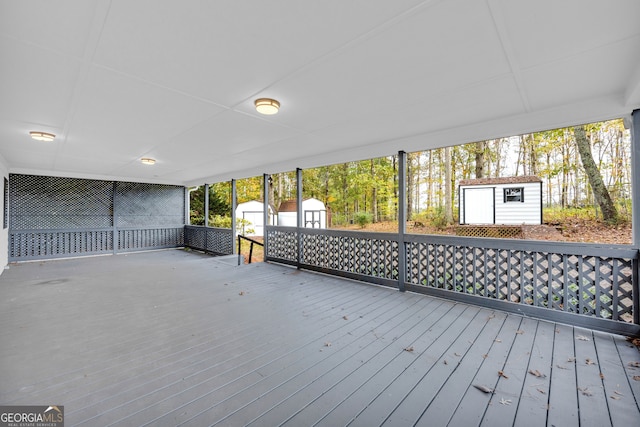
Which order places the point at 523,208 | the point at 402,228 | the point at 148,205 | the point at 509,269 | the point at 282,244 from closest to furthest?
the point at 509,269 < the point at 402,228 < the point at 523,208 < the point at 282,244 < the point at 148,205

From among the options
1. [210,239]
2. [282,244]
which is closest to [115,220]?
[210,239]

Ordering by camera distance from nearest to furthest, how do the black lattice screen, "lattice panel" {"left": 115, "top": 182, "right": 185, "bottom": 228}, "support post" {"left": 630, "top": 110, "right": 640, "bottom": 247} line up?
1. "support post" {"left": 630, "top": 110, "right": 640, "bottom": 247}
2. the black lattice screen
3. "lattice panel" {"left": 115, "top": 182, "right": 185, "bottom": 228}

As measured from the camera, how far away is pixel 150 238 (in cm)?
869

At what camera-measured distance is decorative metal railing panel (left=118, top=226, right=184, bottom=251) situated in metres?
8.20

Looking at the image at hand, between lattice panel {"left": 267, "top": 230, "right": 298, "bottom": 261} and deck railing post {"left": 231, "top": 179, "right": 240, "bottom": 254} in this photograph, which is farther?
deck railing post {"left": 231, "top": 179, "right": 240, "bottom": 254}

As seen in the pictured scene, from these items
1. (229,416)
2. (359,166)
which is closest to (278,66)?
(229,416)

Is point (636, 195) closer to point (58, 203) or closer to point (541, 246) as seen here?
point (541, 246)

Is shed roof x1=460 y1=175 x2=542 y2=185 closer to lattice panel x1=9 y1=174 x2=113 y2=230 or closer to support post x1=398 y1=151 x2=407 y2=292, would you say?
support post x1=398 y1=151 x2=407 y2=292

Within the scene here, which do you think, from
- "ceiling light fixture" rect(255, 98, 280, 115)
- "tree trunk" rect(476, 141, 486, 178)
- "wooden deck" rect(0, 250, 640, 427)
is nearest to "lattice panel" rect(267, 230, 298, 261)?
"wooden deck" rect(0, 250, 640, 427)

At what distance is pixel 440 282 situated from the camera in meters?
3.92

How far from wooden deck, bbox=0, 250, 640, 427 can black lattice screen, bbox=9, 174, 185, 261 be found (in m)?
4.18

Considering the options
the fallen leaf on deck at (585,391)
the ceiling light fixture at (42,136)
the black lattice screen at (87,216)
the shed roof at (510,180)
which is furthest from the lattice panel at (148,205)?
the fallen leaf on deck at (585,391)

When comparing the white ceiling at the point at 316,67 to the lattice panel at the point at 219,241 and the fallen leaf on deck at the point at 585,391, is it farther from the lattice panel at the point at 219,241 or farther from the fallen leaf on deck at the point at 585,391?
the lattice panel at the point at 219,241

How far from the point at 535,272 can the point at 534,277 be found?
0.06m
